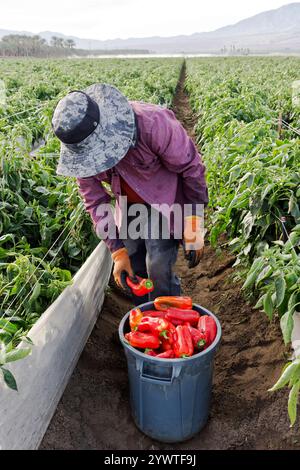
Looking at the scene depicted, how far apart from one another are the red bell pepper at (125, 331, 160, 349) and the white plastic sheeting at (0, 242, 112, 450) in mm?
407

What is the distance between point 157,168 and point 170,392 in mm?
1136

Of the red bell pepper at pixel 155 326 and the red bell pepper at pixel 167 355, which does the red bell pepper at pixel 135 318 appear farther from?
the red bell pepper at pixel 167 355

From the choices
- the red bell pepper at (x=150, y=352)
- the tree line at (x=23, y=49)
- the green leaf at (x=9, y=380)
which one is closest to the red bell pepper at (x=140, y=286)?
the red bell pepper at (x=150, y=352)

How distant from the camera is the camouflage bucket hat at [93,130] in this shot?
1981 millimetres

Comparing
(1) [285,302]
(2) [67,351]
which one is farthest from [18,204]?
(1) [285,302]

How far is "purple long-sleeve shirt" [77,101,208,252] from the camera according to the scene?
87.9 inches

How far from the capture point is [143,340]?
85.3 inches

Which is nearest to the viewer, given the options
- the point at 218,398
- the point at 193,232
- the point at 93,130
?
the point at 93,130

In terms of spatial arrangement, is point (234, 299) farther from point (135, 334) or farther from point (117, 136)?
point (117, 136)

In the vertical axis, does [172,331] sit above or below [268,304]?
below

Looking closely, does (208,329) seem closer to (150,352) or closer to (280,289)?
(150,352)

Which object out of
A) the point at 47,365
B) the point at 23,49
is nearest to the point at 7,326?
the point at 47,365

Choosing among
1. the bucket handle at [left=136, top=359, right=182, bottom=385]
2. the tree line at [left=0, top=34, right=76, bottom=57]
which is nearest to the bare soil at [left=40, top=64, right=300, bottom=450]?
the bucket handle at [left=136, top=359, right=182, bottom=385]

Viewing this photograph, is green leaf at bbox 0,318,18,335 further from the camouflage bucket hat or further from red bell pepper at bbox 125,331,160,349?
the camouflage bucket hat
